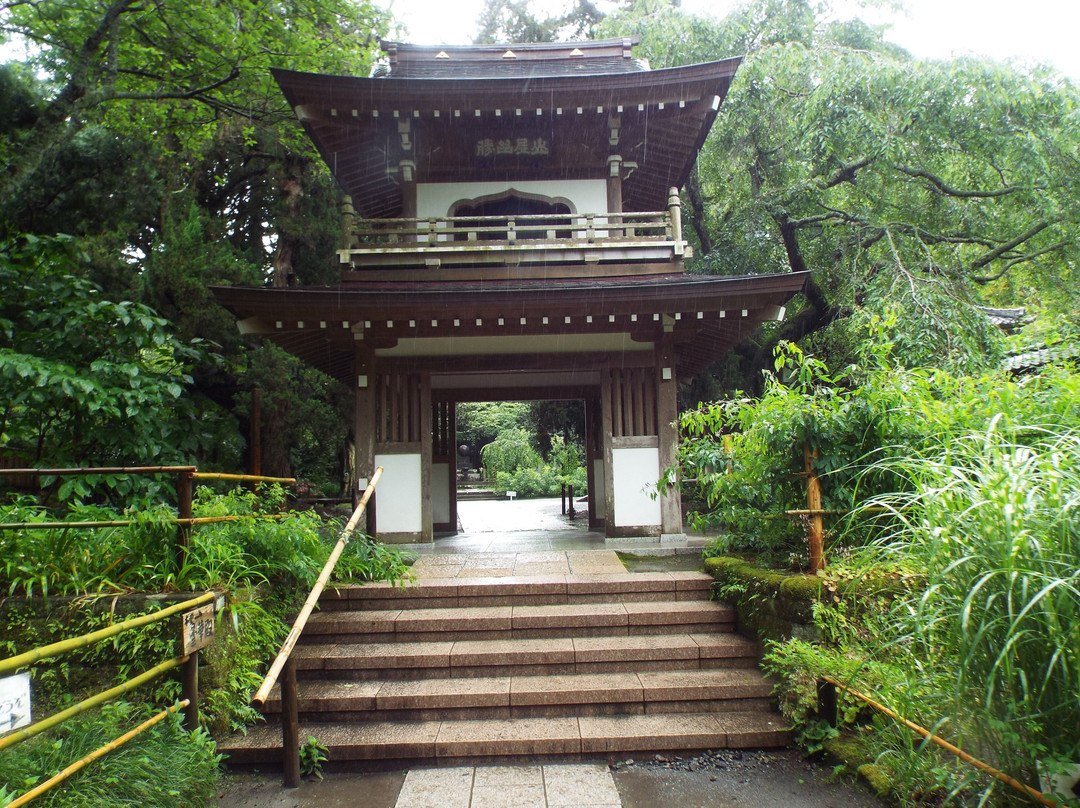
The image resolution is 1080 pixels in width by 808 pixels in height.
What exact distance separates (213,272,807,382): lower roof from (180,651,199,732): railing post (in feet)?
13.5

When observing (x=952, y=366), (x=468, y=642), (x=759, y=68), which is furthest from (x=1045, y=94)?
(x=468, y=642)

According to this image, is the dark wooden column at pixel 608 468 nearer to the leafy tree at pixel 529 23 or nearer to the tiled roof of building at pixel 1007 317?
the tiled roof of building at pixel 1007 317

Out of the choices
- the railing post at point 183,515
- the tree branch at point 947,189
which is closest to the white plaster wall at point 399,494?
the railing post at point 183,515

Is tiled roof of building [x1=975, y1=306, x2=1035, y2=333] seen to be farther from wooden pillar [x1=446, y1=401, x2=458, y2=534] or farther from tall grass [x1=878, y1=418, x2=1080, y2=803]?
tall grass [x1=878, y1=418, x2=1080, y2=803]

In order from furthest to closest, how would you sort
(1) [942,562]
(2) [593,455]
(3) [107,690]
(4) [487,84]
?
1. (2) [593,455]
2. (4) [487,84]
3. (3) [107,690]
4. (1) [942,562]

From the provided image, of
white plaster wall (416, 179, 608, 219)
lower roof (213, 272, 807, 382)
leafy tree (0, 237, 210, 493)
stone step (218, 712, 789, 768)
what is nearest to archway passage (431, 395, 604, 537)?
lower roof (213, 272, 807, 382)

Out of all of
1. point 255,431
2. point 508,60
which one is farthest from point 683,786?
point 508,60

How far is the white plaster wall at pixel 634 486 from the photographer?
743 centimetres

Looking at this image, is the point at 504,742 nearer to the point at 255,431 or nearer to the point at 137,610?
the point at 137,610

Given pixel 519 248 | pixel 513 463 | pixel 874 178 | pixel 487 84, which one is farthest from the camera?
pixel 513 463

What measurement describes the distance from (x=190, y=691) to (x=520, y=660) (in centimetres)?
197

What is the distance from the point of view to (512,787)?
3.29 meters

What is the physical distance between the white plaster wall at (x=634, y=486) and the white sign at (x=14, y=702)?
5143mm

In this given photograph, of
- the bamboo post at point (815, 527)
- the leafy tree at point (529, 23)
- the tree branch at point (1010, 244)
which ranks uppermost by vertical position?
the leafy tree at point (529, 23)
